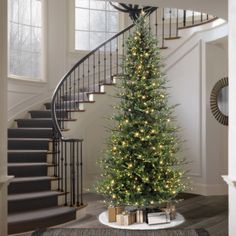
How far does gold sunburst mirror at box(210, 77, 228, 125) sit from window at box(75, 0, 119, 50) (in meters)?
3.05

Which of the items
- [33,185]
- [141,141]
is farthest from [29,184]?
[141,141]

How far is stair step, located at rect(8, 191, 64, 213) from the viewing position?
164 inches

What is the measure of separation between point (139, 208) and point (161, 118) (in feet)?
3.80

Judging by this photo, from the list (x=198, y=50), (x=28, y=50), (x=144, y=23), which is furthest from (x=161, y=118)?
(x=28, y=50)

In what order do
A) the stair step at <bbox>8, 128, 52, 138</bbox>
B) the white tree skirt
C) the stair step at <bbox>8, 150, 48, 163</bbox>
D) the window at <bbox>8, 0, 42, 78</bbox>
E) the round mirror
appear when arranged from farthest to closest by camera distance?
1. the window at <bbox>8, 0, 42, 78</bbox>
2. the round mirror
3. the stair step at <bbox>8, 128, 52, 138</bbox>
4. the stair step at <bbox>8, 150, 48, 163</bbox>
5. the white tree skirt

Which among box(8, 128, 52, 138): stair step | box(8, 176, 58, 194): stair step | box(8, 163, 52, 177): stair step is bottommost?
box(8, 176, 58, 194): stair step

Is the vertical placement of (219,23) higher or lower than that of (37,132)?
higher

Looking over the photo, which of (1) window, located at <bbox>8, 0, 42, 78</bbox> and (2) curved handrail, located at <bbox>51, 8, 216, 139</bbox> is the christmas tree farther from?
(1) window, located at <bbox>8, 0, 42, 78</bbox>

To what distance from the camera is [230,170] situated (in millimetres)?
2822

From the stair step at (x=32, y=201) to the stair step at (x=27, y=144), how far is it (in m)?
1.08

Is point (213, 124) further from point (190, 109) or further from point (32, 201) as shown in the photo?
point (32, 201)

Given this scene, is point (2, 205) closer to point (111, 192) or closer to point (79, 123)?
point (111, 192)

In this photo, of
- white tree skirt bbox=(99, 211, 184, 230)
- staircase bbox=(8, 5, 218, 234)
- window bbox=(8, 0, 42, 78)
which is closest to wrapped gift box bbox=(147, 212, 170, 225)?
white tree skirt bbox=(99, 211, 184, 230)

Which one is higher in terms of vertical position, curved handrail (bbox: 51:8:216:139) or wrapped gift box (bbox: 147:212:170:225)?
curved handrail (bbox: 51:8:216:139)
